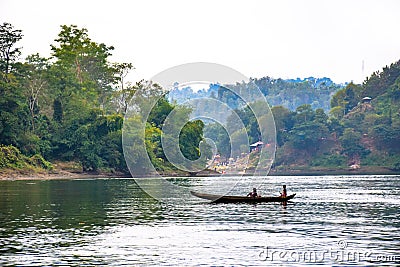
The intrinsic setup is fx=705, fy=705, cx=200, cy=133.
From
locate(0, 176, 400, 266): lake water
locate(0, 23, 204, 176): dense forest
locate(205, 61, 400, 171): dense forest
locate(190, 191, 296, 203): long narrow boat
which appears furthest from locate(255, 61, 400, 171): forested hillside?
locate(190, 191, 296, 203): long narrow boat

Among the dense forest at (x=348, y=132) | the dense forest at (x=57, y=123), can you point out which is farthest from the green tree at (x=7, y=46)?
the dense forest at (x=348, y=132)

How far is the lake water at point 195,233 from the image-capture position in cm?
2977

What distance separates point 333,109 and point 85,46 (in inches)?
2746

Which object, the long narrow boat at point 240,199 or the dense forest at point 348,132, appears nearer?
the long narrow boat at point 240,199

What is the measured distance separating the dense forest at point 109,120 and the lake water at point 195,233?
182 feet

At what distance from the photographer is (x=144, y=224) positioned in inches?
1667

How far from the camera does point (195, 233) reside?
124 feet

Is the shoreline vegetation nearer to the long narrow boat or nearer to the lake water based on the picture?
the lake water

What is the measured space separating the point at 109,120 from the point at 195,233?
271 ft

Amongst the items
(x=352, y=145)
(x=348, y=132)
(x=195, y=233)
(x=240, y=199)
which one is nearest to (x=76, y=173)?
(x=240, y=199)

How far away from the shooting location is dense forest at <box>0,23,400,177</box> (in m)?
111

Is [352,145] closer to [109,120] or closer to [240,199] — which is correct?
[109,120]

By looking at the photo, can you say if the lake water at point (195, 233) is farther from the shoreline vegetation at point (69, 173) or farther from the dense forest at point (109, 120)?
the dense forest at point (109, 120)

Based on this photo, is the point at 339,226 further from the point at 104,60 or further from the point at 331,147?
the point at 331,147
